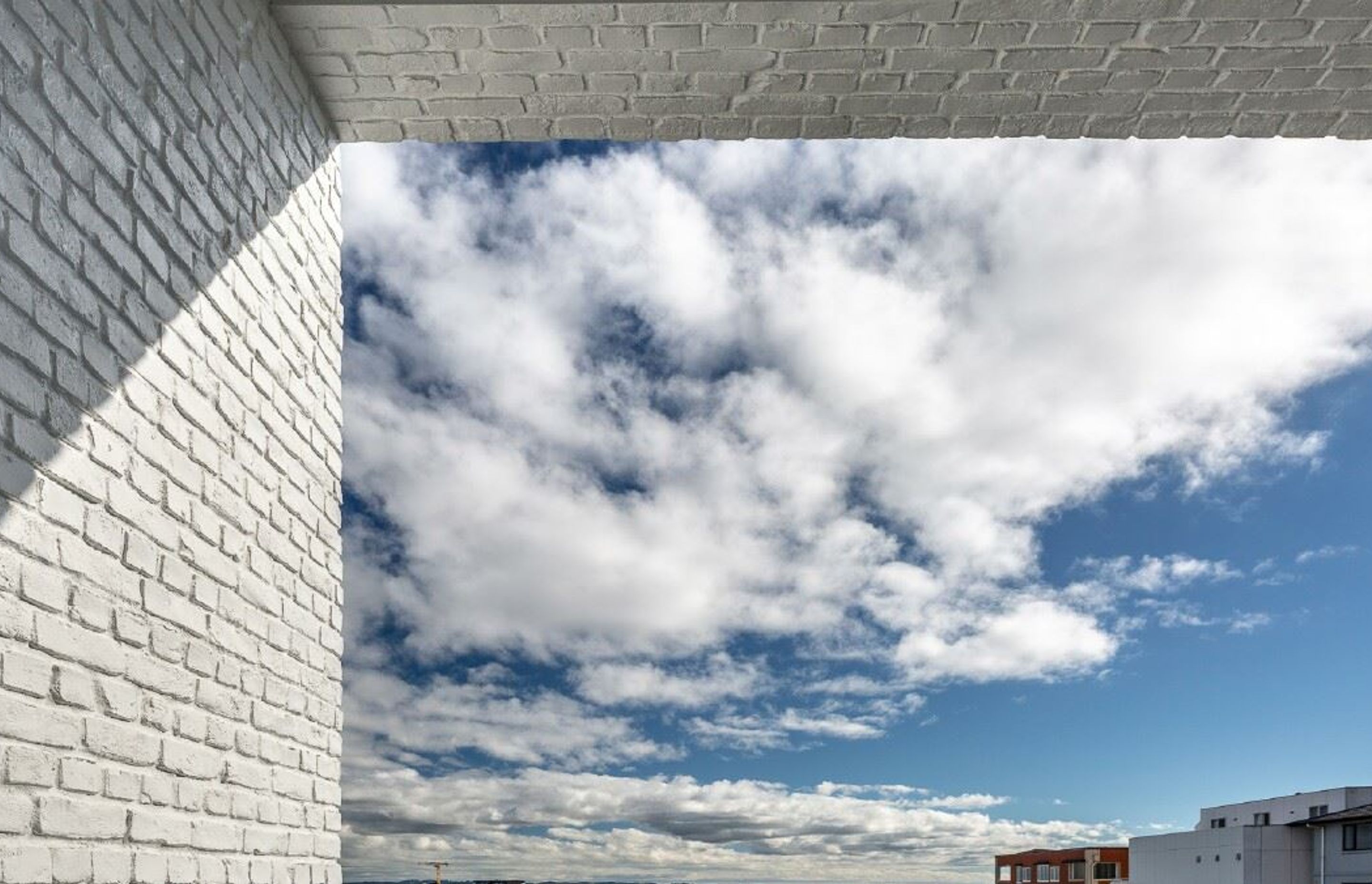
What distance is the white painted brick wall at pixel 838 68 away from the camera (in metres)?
3.14

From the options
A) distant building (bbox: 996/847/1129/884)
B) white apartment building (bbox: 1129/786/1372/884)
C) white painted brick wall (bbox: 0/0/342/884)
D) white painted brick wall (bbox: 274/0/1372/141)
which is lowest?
distant building (bbox: 996/847/1129/884)

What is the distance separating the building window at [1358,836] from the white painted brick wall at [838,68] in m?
27.4

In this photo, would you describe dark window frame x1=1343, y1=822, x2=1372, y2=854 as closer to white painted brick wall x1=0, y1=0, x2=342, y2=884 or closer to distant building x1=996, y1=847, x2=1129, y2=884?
distant building x1=996, y1=847, x2=1129, y2=884

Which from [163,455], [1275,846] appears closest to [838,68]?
[163,455]

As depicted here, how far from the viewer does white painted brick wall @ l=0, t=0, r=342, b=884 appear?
1943 millimetres

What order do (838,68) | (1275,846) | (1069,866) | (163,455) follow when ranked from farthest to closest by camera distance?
(1069,866) → (1275,846) → (838,68) → (163,455)

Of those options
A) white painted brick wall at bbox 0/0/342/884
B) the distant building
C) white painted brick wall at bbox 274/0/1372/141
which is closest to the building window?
the distant building

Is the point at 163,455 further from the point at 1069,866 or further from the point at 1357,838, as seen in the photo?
the point at 1069,866

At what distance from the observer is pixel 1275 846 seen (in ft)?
91.3

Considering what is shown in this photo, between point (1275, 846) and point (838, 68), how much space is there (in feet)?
97.6

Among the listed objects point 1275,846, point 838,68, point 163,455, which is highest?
point 838,68

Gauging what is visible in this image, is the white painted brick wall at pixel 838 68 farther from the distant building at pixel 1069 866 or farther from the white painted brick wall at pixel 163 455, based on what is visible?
the distant building at pixel 1069 866

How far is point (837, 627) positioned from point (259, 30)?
1527cm

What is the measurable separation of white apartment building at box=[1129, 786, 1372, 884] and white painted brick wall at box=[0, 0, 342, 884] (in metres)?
28.8
